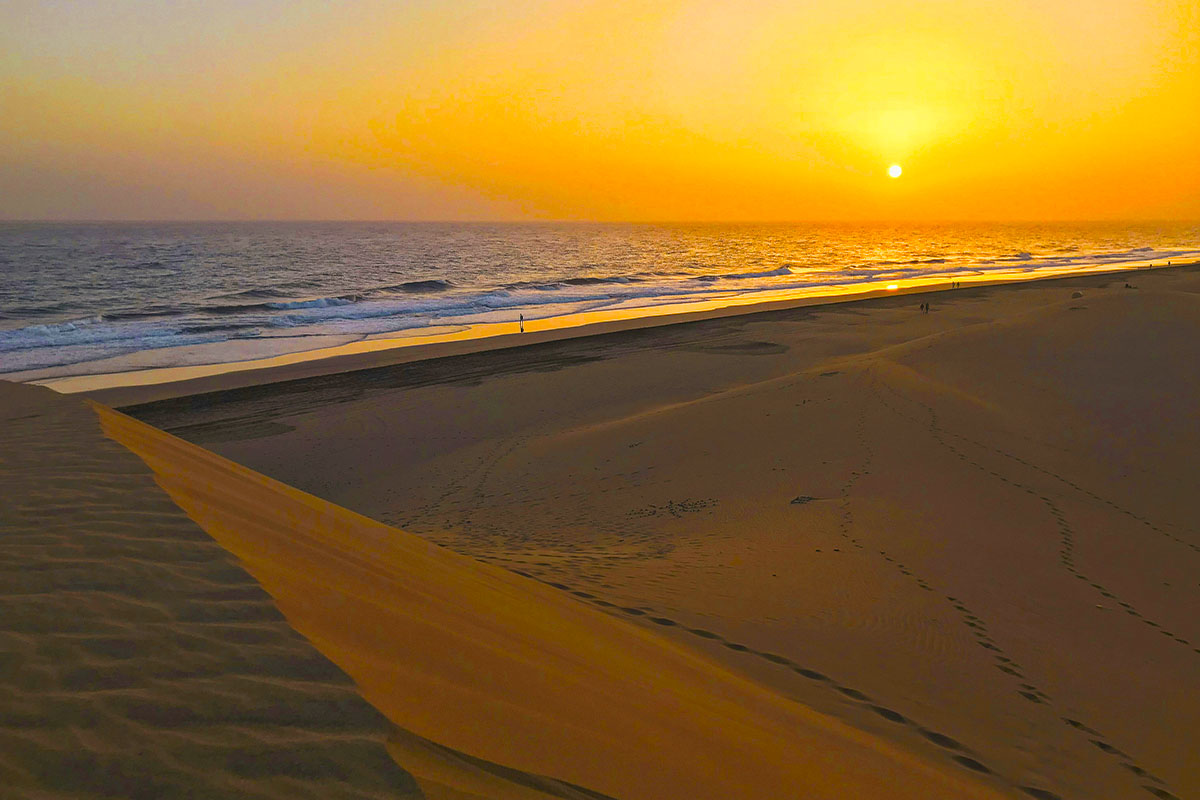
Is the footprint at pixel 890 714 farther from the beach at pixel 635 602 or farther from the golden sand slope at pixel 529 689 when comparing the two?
the golden sand slope at pixel 529 689

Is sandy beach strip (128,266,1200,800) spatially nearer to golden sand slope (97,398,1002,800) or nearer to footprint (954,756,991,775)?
footprint (954,756,991,775)

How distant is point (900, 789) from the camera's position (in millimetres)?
3459

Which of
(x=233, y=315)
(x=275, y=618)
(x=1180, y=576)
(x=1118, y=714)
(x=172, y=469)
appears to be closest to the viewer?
(x=275, y=618)

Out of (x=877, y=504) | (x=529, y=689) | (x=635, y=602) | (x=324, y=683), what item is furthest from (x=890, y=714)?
A: (x=877, y=504)

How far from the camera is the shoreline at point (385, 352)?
62.4 feet

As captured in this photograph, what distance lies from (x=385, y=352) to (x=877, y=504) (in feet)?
62.2

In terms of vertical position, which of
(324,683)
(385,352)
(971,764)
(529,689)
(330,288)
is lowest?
(971,764)

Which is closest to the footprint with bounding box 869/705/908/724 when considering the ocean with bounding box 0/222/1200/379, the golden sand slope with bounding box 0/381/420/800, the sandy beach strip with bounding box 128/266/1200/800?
the sandy beach strip with bounding box 128/266/1200/800

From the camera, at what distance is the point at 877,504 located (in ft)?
28.7

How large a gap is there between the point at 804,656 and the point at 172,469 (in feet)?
16.7

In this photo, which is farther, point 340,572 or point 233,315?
point 233,315

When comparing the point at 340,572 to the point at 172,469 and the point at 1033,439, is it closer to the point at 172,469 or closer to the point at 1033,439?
the point at 172,469

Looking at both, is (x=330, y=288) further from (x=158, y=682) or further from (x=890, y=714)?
(x=158, y=682)

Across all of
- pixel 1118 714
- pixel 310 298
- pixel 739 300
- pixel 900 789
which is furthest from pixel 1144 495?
pixel 310 298
